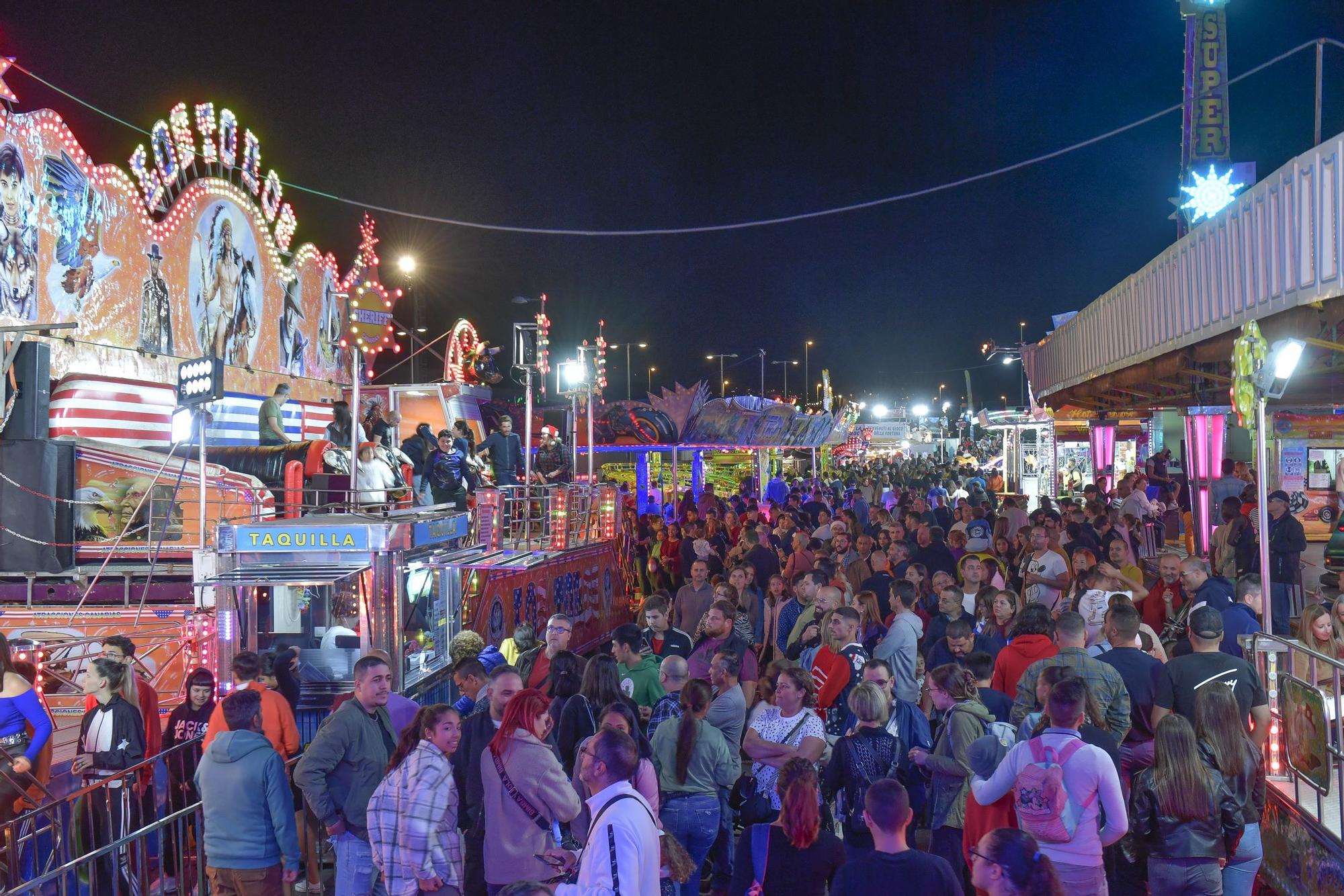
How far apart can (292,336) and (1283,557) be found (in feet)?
60.0

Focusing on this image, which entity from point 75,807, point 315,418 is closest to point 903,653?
point 75,807

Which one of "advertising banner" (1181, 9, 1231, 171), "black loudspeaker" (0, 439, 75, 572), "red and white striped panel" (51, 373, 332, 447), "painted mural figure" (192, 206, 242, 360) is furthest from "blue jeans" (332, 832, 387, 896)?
"advertising banner" (1181, 9, 1231, 171)

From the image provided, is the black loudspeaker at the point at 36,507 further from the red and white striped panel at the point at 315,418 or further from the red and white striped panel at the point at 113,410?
the red and white striped panel at the point at 315,418

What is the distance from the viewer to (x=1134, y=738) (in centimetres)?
629

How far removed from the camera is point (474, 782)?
533cm

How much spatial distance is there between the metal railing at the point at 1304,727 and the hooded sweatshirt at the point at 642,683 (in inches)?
150

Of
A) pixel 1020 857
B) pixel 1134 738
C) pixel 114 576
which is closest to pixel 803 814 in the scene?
pixel 1020 857

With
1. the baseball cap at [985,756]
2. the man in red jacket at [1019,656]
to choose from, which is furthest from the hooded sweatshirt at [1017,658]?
the baseball cap at [985,756]

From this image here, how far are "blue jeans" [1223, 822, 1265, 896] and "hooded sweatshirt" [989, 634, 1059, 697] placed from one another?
153 cm

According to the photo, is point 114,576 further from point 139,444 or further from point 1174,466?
point 1174,466

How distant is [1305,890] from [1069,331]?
15794 mm

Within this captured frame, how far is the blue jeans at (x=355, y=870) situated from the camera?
5.39 m

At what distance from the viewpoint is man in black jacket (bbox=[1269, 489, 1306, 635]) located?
37.7 ft

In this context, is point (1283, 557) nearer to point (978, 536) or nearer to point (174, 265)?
point (978, 536)
